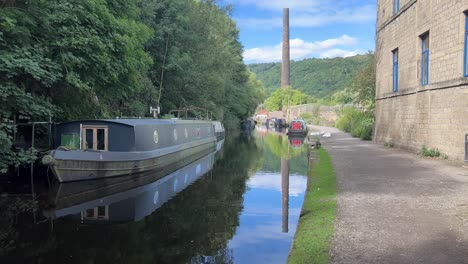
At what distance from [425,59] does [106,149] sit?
12.0 m

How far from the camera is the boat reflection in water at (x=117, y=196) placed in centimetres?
930

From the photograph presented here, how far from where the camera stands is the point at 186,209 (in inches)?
390

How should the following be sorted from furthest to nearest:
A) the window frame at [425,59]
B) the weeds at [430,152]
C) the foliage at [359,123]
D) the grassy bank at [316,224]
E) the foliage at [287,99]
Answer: the foliage at [287,99], the foliage at [359,123], the window frame at [425,59], the weeds at [430,152], the grassy bank at [316,224]

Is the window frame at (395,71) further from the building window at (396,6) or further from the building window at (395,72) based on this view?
the building window at (396,6)

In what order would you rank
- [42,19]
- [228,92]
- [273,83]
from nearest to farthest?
[42,19] < [228,92] < [273,83]

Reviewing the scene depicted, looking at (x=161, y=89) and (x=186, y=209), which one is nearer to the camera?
(x=186, y=209)

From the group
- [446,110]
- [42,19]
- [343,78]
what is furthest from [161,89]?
[343,78]

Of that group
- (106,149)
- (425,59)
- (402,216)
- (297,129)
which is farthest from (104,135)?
(297,129)

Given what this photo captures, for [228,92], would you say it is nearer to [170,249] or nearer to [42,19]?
[42,19]

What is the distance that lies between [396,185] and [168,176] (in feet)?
27.1

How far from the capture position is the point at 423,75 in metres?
16.3

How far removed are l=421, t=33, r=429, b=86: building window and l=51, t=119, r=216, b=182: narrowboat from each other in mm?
10092

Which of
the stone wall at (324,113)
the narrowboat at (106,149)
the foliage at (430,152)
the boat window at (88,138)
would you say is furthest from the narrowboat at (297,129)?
the boat window at (88,138)

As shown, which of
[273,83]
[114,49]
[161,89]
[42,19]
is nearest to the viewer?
[42,19]
